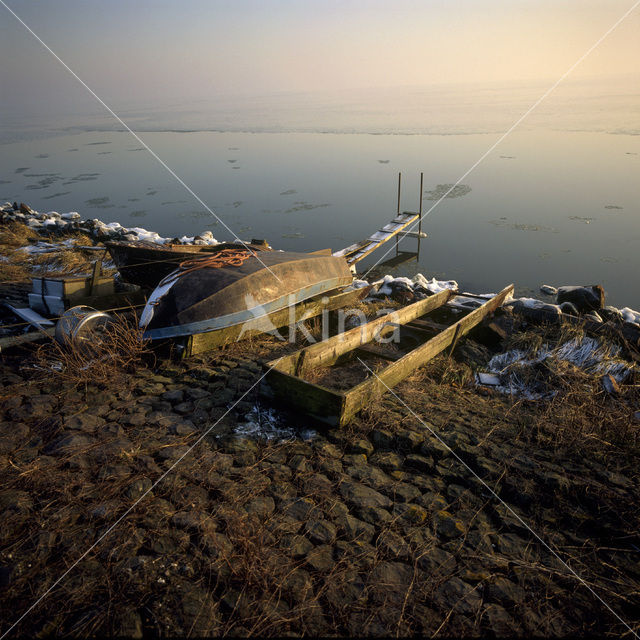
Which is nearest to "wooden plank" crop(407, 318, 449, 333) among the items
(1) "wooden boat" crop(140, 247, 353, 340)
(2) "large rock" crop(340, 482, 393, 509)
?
(1) "wooden boat" crop(140, 247, 353, 340)

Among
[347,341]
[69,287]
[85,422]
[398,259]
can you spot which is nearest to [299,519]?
[85,422]

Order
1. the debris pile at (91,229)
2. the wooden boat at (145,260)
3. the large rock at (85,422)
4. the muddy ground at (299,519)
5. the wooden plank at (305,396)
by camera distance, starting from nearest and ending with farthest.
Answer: the muddy ground at (299,519)
the large rock at (85,422)
the wooden plank at (305,396)
the wooden boat at (145,260)
the debris pile at (91,229)

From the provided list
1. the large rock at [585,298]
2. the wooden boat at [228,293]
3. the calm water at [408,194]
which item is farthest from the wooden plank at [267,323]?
the calm water at [408,194]

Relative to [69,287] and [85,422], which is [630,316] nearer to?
[85,422]

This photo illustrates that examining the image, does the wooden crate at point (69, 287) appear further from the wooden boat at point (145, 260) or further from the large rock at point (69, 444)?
the large rock at point (69, 444)

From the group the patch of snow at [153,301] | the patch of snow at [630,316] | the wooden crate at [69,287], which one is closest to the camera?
the patch of snow at [153,301]

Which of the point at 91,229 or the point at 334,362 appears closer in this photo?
the point at 334,362

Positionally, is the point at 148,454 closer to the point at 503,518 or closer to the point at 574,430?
the point at 503,518

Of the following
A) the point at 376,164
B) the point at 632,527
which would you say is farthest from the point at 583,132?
the point at 632,527
